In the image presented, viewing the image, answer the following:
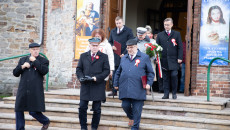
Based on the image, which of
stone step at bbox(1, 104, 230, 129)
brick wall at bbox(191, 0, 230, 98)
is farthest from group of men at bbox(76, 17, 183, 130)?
brick wall at bbox(191, 0, 230, 98)

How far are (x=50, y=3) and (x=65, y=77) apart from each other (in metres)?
2.21

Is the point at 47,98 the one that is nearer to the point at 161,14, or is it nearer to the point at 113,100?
the point at 113,100

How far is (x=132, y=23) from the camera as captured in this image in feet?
43.0

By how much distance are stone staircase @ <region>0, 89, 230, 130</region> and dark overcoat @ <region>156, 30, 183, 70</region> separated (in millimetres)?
798

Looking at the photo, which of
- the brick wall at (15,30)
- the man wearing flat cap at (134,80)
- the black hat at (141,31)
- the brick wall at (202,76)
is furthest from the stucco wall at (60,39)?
the man wearing flat cap at (134,80)

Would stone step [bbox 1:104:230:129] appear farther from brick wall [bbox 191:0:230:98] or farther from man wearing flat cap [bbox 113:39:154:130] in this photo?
brick wall [bbox 191:0:230:98]

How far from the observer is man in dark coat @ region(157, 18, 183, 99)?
791 cm

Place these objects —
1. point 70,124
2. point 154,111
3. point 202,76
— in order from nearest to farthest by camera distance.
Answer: point 70,124
point 154,111
point 202,76

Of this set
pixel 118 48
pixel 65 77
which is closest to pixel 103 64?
pixel 118 48

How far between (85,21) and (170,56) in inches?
119

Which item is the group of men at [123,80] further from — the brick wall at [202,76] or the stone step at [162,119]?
the brick wall at [202,76]

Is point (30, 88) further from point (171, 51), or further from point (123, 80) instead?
point (171, 51)

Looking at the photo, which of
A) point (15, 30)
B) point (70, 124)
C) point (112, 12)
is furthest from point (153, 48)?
point (15, 30)

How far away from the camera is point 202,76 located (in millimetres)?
8883
